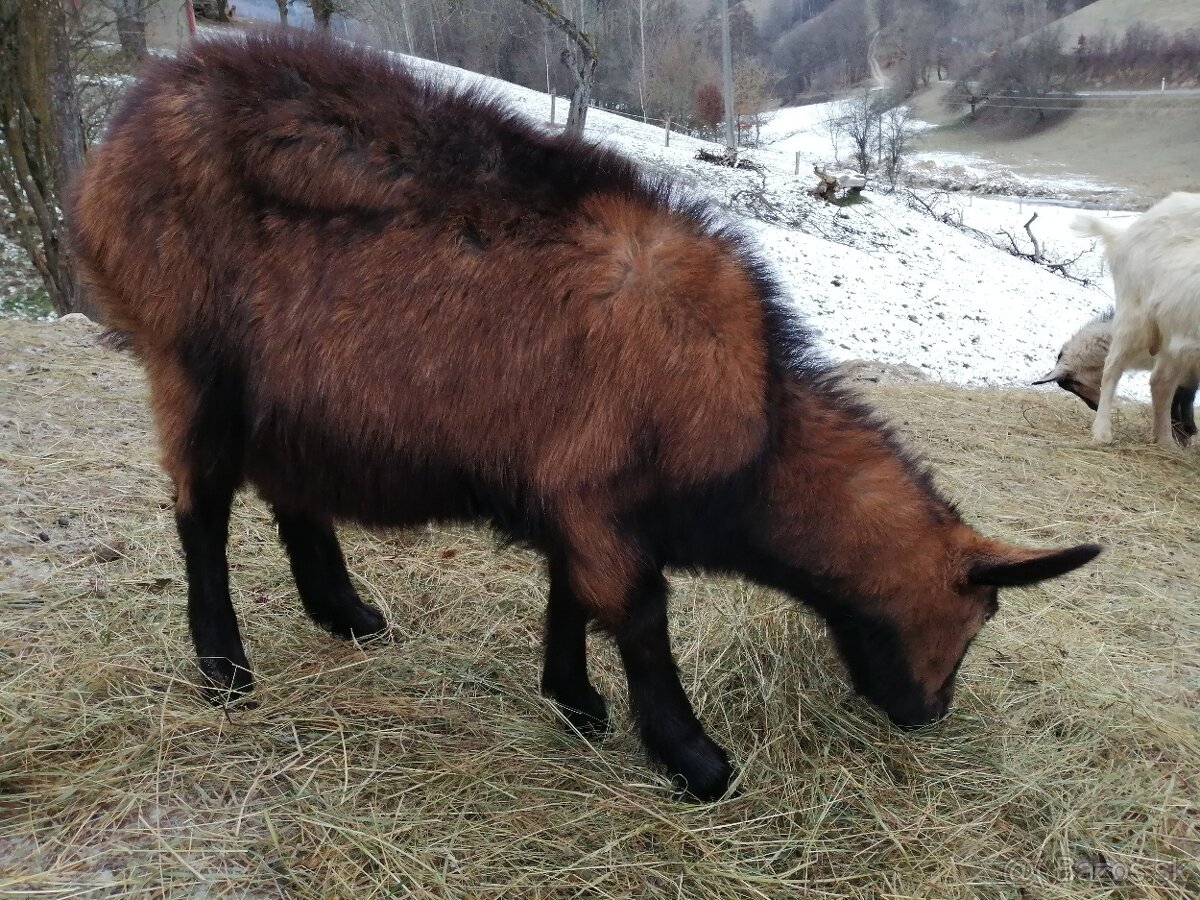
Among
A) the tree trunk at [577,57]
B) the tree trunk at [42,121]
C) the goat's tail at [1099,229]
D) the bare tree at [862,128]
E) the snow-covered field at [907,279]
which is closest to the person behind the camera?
the goat's tail at [1099,229]

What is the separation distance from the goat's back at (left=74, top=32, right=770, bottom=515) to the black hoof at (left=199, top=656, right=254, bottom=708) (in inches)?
37.6

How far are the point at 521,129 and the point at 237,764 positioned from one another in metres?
2.18

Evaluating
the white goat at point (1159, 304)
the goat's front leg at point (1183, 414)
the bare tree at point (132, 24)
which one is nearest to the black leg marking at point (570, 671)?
the white goat at point (1159, 304)

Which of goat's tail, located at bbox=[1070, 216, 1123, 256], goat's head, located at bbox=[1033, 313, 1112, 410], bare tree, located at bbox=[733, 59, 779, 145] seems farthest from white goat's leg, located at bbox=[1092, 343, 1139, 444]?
bare tree, located at bbox=[733, 59, 779, 145]

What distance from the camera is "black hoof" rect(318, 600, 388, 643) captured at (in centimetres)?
359

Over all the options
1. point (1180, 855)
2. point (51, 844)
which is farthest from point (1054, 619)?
point (51, 844)

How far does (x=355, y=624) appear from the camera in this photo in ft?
11.9

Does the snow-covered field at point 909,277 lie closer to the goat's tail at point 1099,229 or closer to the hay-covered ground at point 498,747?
the goat's tail at point 1099,229

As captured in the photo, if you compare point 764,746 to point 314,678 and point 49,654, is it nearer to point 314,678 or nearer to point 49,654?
point 314,678

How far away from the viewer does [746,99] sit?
31.3 metres

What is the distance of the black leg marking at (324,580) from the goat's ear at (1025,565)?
2.37 m

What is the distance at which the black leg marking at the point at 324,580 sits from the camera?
137 inches

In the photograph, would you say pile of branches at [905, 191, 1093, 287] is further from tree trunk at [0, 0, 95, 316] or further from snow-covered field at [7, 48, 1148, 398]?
tree trunk at [0, 0, 95, 316]

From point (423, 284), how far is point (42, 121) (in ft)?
31.5
